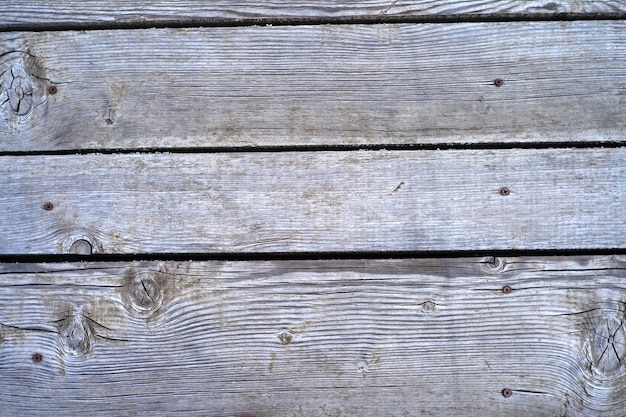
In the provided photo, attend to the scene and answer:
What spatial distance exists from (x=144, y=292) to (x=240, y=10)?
2.29ft

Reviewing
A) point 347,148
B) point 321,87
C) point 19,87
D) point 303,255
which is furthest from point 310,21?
point 19,87

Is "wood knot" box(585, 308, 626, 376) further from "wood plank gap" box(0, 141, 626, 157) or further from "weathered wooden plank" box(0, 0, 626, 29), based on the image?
"weathered wooden plank" box(0, 0, 626, 29)

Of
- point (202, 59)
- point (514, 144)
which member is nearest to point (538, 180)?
point (514, 144)

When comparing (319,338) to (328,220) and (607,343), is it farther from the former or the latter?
(607,343)

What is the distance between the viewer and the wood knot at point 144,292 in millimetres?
1143

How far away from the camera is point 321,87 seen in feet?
3.83

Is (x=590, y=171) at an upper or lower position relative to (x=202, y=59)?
lower

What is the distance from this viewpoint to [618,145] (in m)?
1.15

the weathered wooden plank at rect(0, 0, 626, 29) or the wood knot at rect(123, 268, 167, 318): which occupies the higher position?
the weathered wooden plank at rect(0, 0, 626, 29)

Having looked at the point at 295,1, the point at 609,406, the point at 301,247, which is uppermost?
the point at 295,1

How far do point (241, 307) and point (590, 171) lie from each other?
0.85 meters

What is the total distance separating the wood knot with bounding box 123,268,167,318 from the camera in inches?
45.0

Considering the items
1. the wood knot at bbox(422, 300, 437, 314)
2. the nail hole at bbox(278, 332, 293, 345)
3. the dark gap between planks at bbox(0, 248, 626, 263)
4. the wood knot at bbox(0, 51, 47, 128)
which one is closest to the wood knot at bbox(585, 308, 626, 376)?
the dark gap between planks at bbox(0, 248, 626, 263)

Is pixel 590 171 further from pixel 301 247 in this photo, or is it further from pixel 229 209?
pixel 229 209
